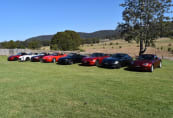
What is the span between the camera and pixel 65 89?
6469 millimetres

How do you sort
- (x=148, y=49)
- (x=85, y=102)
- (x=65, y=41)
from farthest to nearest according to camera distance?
(x=65, y=41), (x=148, y=49), (x=85, y=102)

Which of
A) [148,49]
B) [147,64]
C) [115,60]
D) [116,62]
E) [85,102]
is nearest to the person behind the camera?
[85,102]

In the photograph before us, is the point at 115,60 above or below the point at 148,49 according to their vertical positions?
below

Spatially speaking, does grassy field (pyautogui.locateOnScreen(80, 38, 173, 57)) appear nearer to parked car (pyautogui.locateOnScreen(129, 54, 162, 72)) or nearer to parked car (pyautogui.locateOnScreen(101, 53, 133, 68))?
parked car (pyautogui.locateOnScreen(101, 53, 133, 68))

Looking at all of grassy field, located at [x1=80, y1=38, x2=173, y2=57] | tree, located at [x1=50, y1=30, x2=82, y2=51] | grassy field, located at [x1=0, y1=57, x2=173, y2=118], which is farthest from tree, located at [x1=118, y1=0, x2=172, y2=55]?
tree, located at [x1=50, y1=30, x2=82, y2=51]

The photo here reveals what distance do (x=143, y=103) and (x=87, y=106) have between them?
1673 millimetres

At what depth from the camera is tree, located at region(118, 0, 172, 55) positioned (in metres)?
21.0

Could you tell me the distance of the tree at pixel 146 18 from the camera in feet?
69.0

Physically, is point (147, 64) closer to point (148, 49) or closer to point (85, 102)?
point (85, 102)

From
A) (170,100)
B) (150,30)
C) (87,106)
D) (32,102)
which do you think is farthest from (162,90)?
(150,30)

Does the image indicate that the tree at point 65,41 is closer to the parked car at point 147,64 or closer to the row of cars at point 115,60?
the row of cars at point 115,60

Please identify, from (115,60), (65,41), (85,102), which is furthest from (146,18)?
(65,41)

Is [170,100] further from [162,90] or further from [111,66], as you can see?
[111,66]

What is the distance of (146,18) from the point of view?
2142 centimetres
